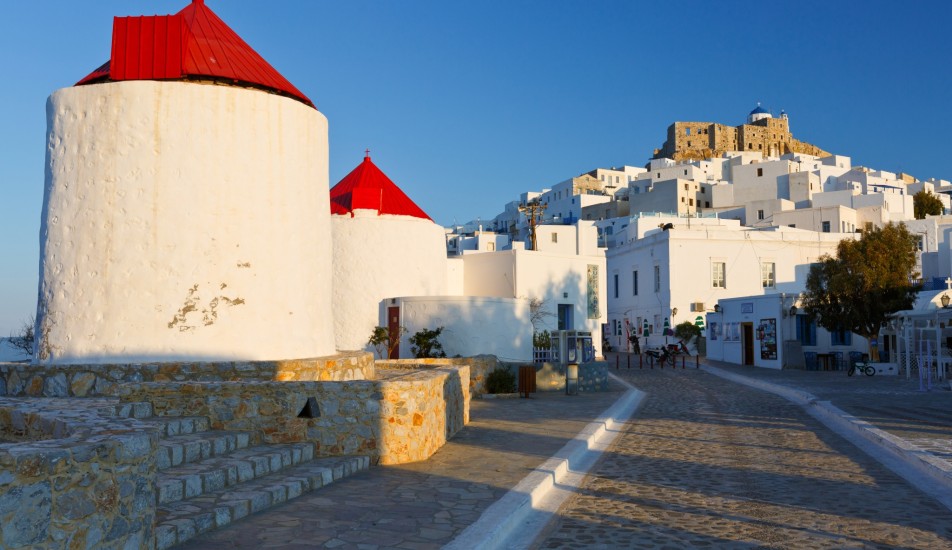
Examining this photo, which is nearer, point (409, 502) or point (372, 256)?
point (409, 502)

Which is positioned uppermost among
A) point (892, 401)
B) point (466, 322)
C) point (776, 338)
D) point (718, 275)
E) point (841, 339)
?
point (718, 275)

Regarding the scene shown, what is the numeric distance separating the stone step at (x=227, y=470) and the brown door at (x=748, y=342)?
29.5 meters

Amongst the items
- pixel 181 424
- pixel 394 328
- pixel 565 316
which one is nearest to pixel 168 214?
pixel 181 424

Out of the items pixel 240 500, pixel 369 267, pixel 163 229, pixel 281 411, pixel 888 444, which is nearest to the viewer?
pixel 240 500

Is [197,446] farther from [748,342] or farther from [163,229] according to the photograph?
[748,342]

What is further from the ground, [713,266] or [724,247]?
[724,247]

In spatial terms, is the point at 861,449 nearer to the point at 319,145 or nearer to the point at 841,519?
the point at 841,519

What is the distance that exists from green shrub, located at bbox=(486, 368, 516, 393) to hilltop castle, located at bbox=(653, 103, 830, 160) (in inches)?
3945

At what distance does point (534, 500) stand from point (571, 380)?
12.2 meters

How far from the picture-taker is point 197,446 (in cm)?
723

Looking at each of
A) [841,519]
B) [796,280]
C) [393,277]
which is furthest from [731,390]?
[796,280]

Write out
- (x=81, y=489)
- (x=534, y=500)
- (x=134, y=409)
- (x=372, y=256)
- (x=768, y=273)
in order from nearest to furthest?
(x=81, y=489) < (x=534, y=500) < (x=134, y=409) < (x=372, y=256) < (x=768, y=273)

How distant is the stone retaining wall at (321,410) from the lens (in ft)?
27.2

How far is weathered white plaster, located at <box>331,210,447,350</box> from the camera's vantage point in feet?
78.2
